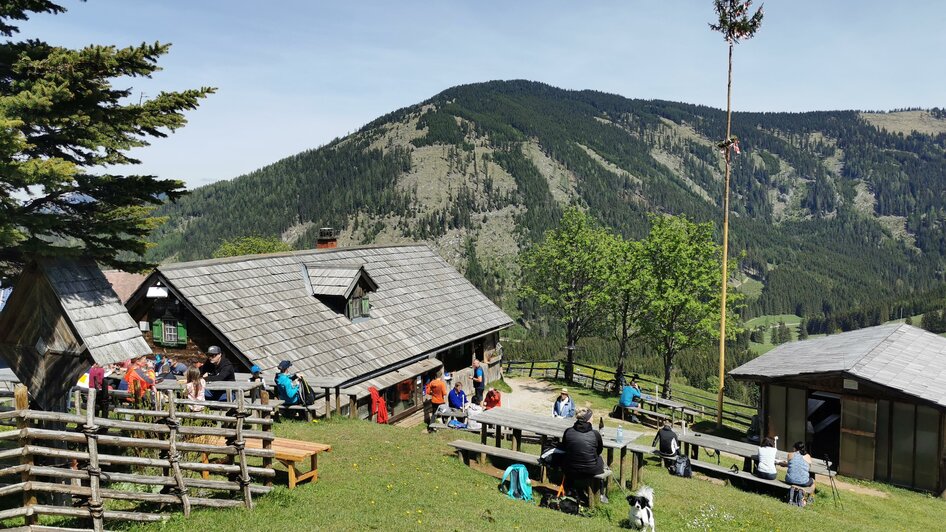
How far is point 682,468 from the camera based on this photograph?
16000 millimetres

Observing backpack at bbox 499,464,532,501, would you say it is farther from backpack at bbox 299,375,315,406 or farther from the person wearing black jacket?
backpack at bbox 299,375,315,406

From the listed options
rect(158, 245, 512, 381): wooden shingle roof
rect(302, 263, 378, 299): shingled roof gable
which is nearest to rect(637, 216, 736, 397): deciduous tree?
rect(158, 245, 512, 381): wooden shingle roof

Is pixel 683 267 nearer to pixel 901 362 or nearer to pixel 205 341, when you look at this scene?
pixel 901 362

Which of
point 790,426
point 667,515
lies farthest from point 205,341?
point 790,426

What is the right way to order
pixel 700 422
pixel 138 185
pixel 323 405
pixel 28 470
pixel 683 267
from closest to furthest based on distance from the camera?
pixel 28 470 < pixel 138 185 < pixel 323 405 < pixel 700 422 < pixel 683 267

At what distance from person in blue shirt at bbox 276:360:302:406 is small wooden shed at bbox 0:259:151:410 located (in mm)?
5822

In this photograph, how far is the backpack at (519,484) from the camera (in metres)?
12.0

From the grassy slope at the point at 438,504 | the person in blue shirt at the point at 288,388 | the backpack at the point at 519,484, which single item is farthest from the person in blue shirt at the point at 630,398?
the person in blue shirt at the point at 288,388

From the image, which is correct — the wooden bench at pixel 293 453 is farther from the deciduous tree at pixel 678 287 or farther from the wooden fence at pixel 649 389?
the deciduous tree at pixel 678 287

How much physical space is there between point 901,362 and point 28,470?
77.4ft

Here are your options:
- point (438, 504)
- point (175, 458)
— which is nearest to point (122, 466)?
point (175, 458)

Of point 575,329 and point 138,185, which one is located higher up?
point 138,185

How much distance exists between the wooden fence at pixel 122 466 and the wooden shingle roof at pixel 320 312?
9.63 m

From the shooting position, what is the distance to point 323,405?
1950 cm
